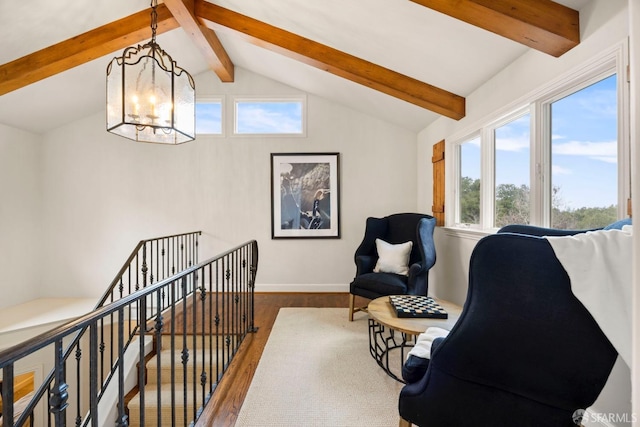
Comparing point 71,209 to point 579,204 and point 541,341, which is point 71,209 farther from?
point 579,204

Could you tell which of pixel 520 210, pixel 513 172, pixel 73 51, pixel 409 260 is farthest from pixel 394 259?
pixel 73 51

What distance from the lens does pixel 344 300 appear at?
378cm

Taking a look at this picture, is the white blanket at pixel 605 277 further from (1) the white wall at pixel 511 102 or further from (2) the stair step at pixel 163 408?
(2) the stair step at pixel 163 408

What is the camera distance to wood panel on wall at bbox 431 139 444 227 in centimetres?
340

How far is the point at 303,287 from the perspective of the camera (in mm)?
4152

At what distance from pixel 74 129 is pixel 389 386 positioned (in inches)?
201

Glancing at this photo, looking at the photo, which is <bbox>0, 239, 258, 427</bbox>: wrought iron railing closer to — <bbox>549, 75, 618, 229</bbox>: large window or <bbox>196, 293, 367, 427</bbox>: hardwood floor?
<bbox>196, 293, 367, 427</bbox>: hardwood floor

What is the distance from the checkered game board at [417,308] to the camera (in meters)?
1.84

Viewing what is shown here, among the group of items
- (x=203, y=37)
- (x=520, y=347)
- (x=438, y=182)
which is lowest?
(x=520, y=347)

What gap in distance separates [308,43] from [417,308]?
2613mm

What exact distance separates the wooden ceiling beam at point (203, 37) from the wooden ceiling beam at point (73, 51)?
0.24 metres

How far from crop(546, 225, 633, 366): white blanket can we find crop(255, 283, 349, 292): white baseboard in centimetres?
343

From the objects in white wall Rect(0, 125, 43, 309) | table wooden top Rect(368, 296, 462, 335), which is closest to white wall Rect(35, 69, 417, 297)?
white wall Rect(0, 125, 43, 309)

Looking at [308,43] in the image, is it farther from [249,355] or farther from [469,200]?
[249,355]
